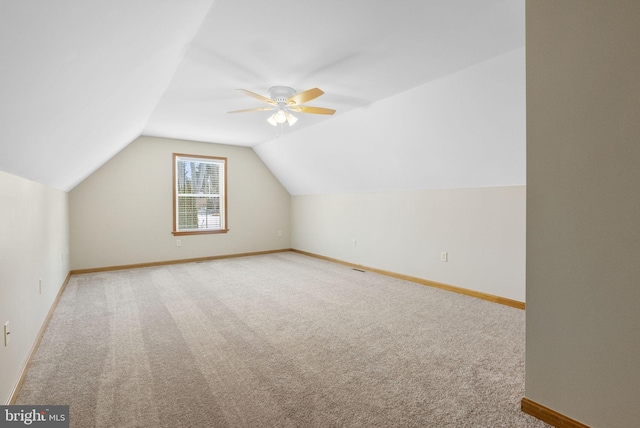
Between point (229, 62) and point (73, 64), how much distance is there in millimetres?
1481

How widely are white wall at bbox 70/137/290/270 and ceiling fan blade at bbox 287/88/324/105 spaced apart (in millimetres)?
3667

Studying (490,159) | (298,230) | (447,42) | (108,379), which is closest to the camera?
(108,379)

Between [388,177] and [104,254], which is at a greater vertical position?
[388,177]

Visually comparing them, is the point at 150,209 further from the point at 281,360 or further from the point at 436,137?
the point at 436,137

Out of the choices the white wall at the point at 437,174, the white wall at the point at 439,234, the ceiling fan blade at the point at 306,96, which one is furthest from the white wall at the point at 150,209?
the ceiling fan blade at the point at 306,96

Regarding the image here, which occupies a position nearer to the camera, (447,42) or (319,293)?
(447,42)

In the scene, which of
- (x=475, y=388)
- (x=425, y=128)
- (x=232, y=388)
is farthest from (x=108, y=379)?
(x=425, y=128)

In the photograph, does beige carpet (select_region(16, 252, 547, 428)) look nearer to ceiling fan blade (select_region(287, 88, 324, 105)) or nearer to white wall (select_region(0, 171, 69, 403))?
white wall (select_region(0, 171, 69, 403))

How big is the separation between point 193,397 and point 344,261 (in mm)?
4184

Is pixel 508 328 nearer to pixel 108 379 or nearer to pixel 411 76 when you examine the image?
pixel 411 76

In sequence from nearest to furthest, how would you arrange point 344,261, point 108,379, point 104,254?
1. point 108,379
2. point 104,254
3. point 344,261

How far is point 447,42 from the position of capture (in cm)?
228
